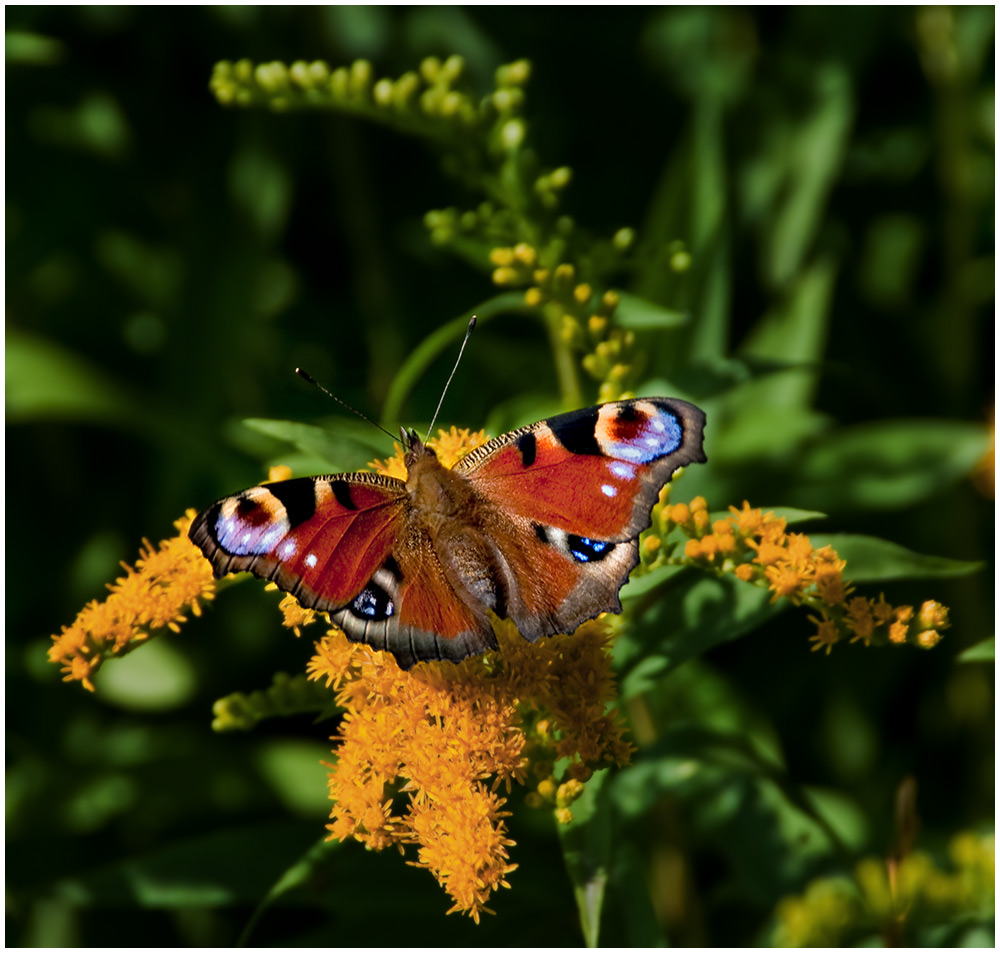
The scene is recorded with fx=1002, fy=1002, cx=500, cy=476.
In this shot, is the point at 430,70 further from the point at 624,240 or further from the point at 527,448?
the point at 527,448

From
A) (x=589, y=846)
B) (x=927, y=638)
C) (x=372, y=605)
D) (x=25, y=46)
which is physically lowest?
(x=589, y=846)

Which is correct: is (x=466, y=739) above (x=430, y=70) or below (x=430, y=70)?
below

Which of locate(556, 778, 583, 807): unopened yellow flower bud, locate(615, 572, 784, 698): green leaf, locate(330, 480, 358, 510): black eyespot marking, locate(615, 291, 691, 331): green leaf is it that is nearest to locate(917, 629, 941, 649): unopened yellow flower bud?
locate(615, 572, 784, 698): green leaf

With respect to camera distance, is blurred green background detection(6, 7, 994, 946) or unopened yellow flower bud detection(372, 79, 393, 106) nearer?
unopened yellow flower bud detection(372, 79, 393, 106)

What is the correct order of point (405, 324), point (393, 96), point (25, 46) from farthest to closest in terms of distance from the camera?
point (405, 324) < point (25, 46) < point (393, 96)

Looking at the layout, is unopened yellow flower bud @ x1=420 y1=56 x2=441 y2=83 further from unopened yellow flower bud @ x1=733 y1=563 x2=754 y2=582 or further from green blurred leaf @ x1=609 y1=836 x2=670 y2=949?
green blurred leaf @ x1=609 y1=836 x2=670 y2=949

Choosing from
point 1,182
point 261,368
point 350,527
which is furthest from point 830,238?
point 1,182

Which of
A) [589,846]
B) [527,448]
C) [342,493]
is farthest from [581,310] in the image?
[589,846]
